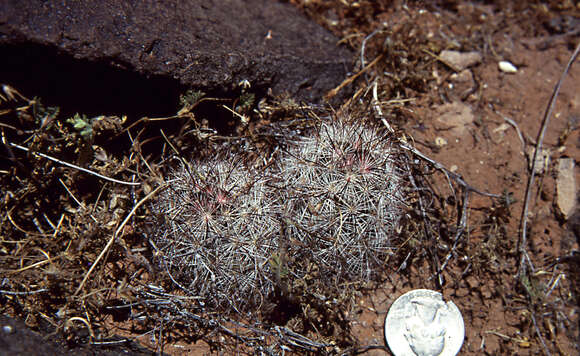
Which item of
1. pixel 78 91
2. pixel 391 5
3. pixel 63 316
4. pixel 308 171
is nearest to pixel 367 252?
pixel 308 171

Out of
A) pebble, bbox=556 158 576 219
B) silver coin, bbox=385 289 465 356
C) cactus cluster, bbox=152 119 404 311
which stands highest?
cactus cluster, bbox=152 119 404 311

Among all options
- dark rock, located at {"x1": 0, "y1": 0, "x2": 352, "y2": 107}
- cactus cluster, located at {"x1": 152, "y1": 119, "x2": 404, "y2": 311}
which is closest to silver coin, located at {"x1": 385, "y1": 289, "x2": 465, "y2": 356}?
cactus cluster, located at {"x1": 152, "y1": 119, "x2": 404, "y2": 311}

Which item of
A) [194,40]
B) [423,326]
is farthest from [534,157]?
[194,40]

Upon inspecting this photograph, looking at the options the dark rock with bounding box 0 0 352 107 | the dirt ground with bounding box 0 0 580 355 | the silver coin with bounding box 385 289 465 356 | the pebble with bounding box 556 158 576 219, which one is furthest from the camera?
the pebble with bounding box 556 158 576 219

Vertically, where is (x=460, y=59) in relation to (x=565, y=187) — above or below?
above

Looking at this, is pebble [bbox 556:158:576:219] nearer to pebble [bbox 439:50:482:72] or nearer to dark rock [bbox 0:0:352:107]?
pebble [bbox 439:50:482:72]

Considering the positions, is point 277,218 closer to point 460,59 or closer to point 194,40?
point 194,40
